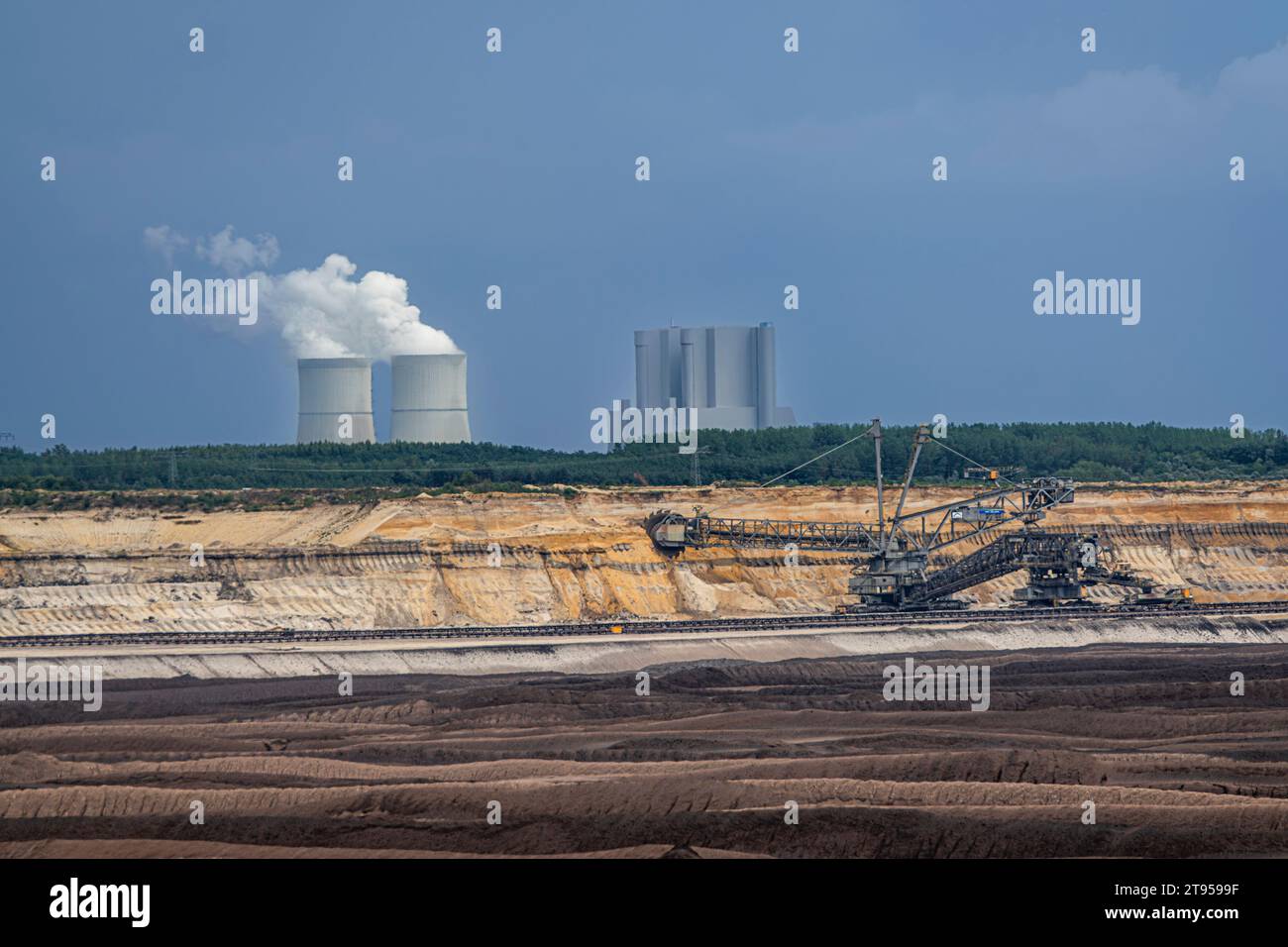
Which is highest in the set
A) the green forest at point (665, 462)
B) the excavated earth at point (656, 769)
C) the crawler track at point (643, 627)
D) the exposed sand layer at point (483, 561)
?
the green forest at point (665, 462)

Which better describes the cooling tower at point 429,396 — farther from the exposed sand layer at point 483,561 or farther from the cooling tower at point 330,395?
the exposed sand layer at point 483,561

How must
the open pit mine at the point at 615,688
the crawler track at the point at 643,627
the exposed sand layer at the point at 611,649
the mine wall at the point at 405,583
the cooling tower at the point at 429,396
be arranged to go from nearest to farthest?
the open pit mine at the point at 615,688 < the exposed sand layer at the point at 611,649 < the crawler track at the point at 643,627 < the mine wall at the point at 405,583 < the cooling tower at the point at 429,396

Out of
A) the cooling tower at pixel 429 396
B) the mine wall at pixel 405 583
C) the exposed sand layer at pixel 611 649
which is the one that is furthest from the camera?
the cooling tower at pixel 429 396

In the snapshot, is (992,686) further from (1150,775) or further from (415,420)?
(415,420)

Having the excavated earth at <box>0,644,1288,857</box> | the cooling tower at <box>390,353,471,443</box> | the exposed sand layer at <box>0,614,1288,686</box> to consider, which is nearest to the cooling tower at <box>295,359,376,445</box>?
the cooling tower at <box>390,353,471,443</box>

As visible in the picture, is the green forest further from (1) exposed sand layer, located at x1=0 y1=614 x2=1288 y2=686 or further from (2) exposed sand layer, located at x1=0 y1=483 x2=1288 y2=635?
(1) exposed sand layer, located at x1=0 y1=614 x2=1288 y2=686

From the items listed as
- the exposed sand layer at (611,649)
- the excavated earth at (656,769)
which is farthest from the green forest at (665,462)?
the excavated earth at (656,769)
